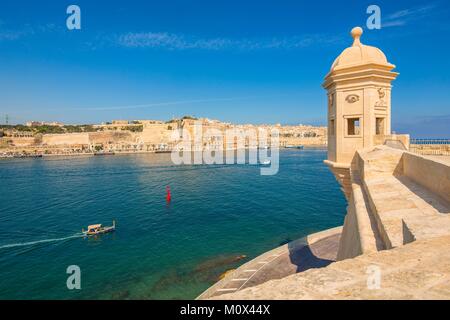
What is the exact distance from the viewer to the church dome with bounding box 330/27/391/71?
873cm

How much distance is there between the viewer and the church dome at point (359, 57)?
28.7 ft

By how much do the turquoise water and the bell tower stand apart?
10.9m

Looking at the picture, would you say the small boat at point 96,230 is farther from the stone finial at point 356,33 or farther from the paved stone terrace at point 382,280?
the paved stone terrace at point 382,280

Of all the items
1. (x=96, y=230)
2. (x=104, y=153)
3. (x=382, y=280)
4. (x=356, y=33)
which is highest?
(x=356, y=33)

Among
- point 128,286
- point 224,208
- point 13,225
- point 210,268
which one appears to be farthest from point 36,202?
point 210,268

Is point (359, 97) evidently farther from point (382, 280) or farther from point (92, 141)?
point (92, 141)

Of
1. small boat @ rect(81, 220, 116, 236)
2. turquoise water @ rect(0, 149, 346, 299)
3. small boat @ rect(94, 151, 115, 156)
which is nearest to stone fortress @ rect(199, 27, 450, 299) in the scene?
turquoise water @ rect(0, 149, 346, 299)

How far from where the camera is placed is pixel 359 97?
29.4ft

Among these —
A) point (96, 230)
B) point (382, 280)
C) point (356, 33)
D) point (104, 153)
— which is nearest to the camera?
point (382, 280)

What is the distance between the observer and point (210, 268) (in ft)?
56.1

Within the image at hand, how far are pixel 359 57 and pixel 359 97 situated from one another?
52.3 inches

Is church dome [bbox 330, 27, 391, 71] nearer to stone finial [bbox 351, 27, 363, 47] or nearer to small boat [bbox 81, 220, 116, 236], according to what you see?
stone finial [bbox 351, 27, 363, 47]

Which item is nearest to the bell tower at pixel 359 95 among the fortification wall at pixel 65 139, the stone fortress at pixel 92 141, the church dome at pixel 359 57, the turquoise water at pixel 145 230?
the church dome at pixel 359 57

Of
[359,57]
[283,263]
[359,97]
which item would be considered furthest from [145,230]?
[359,57]
